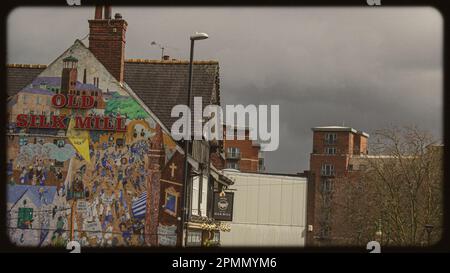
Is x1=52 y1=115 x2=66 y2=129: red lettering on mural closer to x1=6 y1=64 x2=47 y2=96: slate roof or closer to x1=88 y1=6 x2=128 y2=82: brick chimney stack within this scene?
x1=88 y1=6 x2=128 y2=82: brick chimney stack

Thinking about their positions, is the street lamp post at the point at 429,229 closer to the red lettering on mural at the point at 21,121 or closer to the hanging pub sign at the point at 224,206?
the red lettering on mural at the point at 21,121

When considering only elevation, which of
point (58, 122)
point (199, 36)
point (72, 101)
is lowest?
point (58, 122)

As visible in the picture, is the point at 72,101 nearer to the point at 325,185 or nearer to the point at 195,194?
the point at 325,185

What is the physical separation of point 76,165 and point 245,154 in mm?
1471

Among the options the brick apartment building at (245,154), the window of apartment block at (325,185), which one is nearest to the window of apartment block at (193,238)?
the brick apartment building at (245,154)

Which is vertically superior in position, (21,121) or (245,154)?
(21,121)

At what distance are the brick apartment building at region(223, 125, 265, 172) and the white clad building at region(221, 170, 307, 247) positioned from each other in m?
0.09

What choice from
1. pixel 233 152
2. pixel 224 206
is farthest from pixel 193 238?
pixel 224 206

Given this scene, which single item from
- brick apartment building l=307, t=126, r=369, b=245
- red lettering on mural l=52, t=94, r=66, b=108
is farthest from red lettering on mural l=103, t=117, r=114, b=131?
brick apartment building l=307, t=126, r=369, b=245

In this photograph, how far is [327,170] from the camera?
5.45 m

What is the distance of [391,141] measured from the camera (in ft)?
20.3

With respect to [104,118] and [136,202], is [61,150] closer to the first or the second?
[104,118]

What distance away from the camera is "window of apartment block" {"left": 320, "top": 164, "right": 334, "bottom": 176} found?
5.21 meters

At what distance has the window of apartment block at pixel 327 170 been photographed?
5215 millimetres
